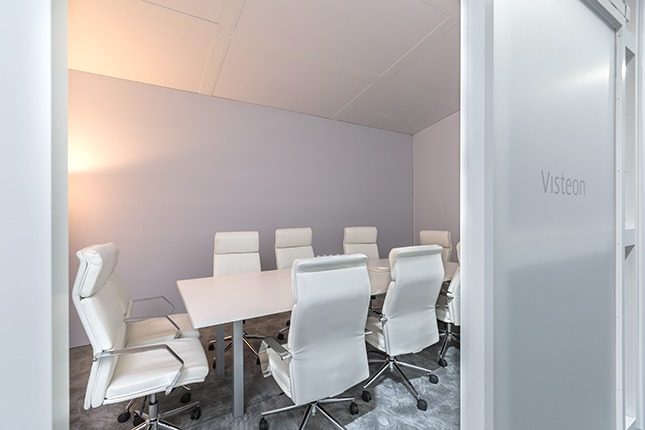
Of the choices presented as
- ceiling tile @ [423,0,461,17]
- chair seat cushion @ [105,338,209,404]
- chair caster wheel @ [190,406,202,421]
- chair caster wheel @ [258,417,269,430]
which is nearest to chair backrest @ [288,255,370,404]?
chair caster wheel @ [258,417,269,430]

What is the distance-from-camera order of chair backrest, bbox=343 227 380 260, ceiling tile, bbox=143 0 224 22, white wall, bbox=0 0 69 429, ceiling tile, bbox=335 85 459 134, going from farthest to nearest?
ceiling tile, bbox=335 85 459 134, chair backrest, bbox=343 227 380 260, ceiling tile, bbox=143 0 224 22, white wall, bbox=0 0 69 429

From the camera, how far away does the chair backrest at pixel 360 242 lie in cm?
383

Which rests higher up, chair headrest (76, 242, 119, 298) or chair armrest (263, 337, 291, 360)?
chair headrest (76, 242, 119, 298)

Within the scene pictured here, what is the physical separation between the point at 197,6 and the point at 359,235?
3.04 meters

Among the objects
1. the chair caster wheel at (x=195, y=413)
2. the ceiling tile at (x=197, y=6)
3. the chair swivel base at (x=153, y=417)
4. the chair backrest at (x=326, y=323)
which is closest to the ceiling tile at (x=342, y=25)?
the ceiling tile at (x=197, y=6)

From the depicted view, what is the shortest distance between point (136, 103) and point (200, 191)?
4.07 ft

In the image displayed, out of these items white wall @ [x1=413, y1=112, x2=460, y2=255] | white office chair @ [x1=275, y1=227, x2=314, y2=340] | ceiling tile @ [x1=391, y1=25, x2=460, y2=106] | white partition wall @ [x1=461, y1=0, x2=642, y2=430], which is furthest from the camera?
white wall @ [x1=413, y1=112, x2=460, y2=255]

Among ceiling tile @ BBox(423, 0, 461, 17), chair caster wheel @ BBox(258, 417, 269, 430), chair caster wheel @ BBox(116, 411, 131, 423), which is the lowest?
chair caster wheel @ BBox(116, 411, 131, 423)

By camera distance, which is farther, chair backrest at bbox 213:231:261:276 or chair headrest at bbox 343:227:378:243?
chair headrest at bbox 343:227:378:243

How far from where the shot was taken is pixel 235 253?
9.82 ft

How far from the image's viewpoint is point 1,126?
44 cm

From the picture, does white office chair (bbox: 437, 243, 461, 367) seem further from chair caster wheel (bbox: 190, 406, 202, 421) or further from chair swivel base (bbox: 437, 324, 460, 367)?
chair caster wheel (bbox: 190, 406, 202, 421)

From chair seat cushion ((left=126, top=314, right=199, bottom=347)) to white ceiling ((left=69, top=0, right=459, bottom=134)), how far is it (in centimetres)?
260

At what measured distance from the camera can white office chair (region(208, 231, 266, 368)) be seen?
2.88 m
